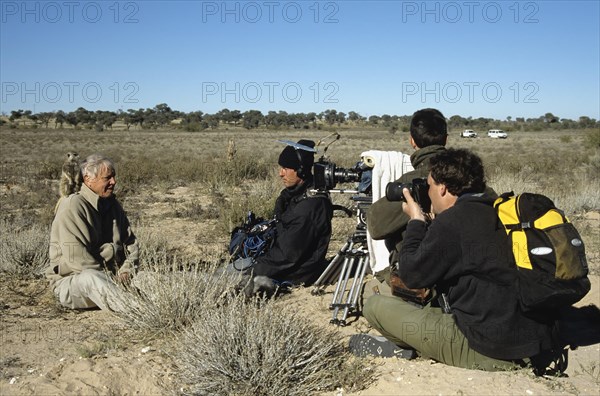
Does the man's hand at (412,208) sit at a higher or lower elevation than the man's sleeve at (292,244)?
higher

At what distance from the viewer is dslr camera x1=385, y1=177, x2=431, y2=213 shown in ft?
12.3

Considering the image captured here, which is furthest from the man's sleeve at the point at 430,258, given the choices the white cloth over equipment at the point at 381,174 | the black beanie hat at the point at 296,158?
the black beanie hat at the point at 296,158

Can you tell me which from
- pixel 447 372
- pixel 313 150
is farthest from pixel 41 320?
pixel 447 372

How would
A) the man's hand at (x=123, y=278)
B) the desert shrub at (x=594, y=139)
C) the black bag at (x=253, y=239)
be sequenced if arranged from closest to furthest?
the man's hand at (x=123, y=278) → the black bag at (x=253, y=239) → the desert shrub at (x=594, y=139)

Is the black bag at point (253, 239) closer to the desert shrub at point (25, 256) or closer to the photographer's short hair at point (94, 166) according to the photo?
the photographer's short hair at point (94, 166)

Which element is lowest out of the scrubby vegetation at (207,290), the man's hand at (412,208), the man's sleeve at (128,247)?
the scrubby vegetation at (207,290)

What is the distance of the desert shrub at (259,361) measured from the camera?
11.3 feet

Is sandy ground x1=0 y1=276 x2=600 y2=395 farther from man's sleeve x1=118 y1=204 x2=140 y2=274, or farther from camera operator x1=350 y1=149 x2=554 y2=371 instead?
man's sleeve x1=118 y1=204 x2=140 y2=274

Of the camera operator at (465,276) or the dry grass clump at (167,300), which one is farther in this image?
the dry grass clump at (167,300)

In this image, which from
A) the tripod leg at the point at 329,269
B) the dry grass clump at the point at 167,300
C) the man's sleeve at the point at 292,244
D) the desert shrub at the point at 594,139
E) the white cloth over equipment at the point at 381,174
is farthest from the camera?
the desert shrub at the point at 594,139

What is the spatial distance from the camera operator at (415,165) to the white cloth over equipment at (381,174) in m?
0.34

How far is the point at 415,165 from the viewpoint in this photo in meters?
4.23

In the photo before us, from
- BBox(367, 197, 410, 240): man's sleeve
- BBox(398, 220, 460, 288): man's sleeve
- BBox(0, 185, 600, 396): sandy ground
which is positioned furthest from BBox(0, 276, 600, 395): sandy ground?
BBox(367, 197, 410, 240): man's sleeve

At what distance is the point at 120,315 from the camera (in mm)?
4684
